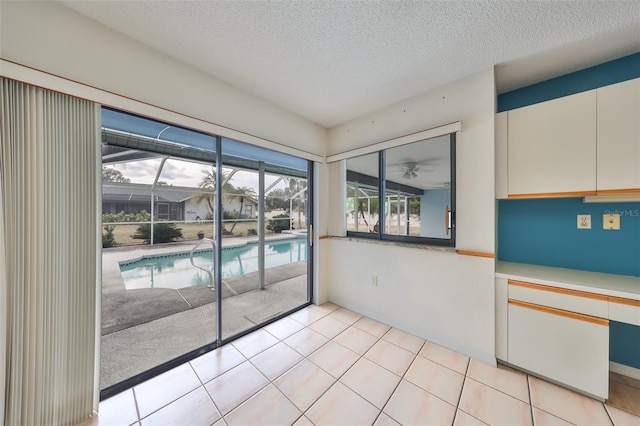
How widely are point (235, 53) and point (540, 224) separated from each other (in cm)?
313

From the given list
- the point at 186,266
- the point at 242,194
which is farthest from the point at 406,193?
the point at 186,266

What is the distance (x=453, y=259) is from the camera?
6.59ft

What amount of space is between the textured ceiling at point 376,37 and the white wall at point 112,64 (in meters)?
0.08

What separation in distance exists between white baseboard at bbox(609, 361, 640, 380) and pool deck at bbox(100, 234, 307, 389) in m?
3.12

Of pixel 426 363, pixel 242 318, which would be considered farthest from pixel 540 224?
pixel 242 318

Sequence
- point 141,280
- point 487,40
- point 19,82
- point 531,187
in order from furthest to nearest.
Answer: point 141,280
point 531,187
point 487,40
point 19,82

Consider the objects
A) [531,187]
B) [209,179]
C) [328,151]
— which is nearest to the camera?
[531,187]

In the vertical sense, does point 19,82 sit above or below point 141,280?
above

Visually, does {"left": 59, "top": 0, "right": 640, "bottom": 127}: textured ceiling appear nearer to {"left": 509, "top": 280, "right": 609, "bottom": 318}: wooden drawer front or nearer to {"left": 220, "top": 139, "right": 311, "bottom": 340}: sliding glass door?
{"left": 220, "top": 139, "right": 311, "bottom": 340}: sliding glass door

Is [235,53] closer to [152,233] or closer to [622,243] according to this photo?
[622,243]

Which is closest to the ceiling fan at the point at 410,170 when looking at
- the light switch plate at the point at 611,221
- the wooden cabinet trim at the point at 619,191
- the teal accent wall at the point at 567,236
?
the teal accent wall at the point at 567,236

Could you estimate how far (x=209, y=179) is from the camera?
409 cm

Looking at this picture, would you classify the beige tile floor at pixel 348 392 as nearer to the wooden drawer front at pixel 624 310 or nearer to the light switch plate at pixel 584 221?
the wooden drawer front at pixel 624 310

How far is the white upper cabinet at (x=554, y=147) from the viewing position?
157cm
